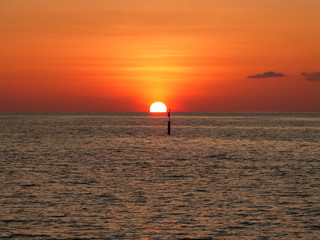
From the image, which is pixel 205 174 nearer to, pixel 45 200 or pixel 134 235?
pixel 45 200

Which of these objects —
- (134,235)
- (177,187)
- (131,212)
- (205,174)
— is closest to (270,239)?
(134,235)

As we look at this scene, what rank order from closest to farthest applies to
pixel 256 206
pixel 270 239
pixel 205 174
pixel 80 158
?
pixel 270 239 < pixel 256 206 < pixel 205 174 < pixel 80 158

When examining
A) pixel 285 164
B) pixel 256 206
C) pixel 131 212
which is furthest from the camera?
pixel 285 164

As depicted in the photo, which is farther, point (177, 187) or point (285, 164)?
point (285, 164)

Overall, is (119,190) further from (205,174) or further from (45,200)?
(205,174)

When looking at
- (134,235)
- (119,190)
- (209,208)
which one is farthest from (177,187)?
(134,235)

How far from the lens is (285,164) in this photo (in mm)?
49406

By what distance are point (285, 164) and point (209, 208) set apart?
2478 cm

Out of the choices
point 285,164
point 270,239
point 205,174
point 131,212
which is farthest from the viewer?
point 285,164

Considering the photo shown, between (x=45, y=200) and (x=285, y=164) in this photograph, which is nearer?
(x=45, y=200)

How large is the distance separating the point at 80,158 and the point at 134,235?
3490 cm

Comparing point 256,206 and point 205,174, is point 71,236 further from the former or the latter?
point 205,174

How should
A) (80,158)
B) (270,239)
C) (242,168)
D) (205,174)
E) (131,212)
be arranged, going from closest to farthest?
(270,239) → (131,212) → (205,174) → (242,168) → (80,158)

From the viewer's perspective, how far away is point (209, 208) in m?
26.7
